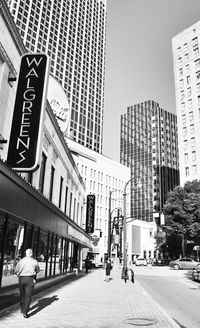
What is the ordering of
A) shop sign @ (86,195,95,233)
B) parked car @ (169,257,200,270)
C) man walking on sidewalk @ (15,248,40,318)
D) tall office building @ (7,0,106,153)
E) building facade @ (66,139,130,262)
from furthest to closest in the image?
tall office building @ (7,0,106,153)
building facade @ (66,139,130,262)
shop sign @ (86,195,95,233)
parked car @ (169,257,200,270)
man walking on sidewalk @ (15,248,40,318)

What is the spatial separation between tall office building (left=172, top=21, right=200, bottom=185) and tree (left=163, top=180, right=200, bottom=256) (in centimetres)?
1307

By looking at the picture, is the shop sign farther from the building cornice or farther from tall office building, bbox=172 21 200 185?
tall office building, bbox=172 21 200 185

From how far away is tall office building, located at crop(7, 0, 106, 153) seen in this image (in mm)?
106875

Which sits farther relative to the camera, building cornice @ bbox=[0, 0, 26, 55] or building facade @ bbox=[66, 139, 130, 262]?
building facade @ bbox=[66, 139, 130, 262]

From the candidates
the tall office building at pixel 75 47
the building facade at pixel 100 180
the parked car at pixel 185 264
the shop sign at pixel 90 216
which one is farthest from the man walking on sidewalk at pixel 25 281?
the tall office building at pixel 75 47

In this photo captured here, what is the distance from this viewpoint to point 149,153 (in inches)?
5556

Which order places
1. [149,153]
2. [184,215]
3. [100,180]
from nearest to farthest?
[184,215], [100,180], [149,153]

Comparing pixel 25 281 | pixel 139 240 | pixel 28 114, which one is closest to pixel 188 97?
pixel 139 240

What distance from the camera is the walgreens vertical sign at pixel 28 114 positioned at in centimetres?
1166

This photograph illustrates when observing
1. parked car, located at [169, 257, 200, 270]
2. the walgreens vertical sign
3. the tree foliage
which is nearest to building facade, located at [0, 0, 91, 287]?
the walgreens vertical sign

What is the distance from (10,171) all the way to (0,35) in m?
6.25

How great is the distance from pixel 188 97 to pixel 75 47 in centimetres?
6747

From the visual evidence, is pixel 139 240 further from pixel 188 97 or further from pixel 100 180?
pixel 188 97

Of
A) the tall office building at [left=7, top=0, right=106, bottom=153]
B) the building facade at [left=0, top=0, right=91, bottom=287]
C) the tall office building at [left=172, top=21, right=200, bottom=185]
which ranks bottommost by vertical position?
the building facade at [left=0, top=0, right=91, bottom=287]
